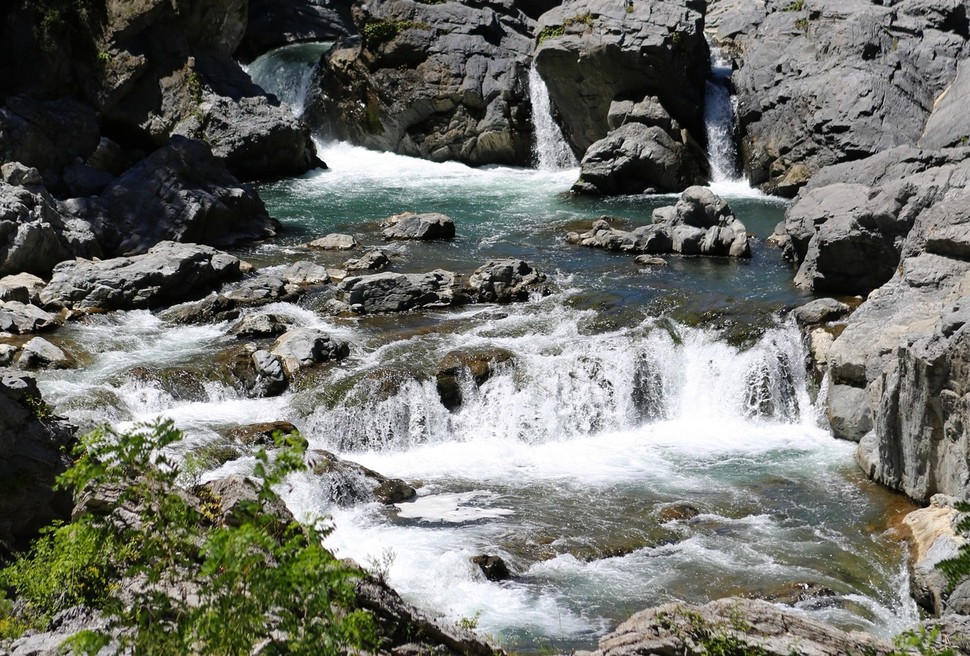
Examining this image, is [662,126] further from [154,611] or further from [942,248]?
[154,611]

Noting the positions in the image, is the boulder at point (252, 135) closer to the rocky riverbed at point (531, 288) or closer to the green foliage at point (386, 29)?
the rocky riverbed at point (531, 288)

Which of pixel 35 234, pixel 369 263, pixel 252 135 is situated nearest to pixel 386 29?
pixel 252 135

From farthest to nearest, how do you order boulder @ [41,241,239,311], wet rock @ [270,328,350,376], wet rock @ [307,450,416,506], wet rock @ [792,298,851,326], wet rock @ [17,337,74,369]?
boulder @ [41,241,239,311], wet rock @ [792,298,851,326], wet rock @ [270,328,350,376], wet rock @ [17,337,74,369], wet rock @ [307,450,416,506]

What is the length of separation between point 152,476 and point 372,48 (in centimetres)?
3541

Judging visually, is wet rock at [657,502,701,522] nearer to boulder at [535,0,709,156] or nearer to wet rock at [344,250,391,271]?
wet rock at [344,250,391,271]

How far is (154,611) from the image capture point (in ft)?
18.4

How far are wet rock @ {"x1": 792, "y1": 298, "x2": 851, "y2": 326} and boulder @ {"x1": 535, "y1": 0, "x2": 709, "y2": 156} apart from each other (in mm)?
14980

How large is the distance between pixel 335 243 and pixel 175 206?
4.02 m

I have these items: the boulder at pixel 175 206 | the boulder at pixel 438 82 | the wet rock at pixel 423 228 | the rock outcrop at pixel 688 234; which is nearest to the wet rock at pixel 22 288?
the boulder at pixel 175 206

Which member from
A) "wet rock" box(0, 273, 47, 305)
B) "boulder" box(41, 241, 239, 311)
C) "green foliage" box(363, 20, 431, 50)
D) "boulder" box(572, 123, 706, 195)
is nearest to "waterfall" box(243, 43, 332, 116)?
"green foliage" box(363, 20, 431, 50)

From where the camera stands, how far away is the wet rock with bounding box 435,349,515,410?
17219 millimetres

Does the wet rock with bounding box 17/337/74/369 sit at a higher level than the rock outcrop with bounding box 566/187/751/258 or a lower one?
lower

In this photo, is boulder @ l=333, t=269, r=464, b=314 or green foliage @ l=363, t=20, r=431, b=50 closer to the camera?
boulder @ l=333, t=269, r=464, b=314

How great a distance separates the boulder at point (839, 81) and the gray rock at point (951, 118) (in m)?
0.88
